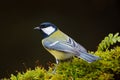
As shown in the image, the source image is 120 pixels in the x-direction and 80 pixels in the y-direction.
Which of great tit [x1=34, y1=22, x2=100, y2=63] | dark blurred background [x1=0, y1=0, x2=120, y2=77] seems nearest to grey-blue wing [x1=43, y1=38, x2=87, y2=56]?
great tit [x1=34, y1=22, x2=100, y2=63]

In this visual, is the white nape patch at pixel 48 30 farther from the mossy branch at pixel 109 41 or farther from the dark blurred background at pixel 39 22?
the dark blurred background at pixel 39 22

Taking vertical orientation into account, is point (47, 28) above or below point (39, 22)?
below

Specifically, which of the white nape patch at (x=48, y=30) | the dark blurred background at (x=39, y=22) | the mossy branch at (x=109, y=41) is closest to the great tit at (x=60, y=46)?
the white nape patch at (x=48, y=30)

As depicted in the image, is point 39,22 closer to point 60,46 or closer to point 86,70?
point 60,46

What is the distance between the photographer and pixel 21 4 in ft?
21.1

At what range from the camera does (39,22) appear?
636 centimetres

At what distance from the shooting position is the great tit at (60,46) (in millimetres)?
3213

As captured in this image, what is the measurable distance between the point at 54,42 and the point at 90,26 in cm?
331

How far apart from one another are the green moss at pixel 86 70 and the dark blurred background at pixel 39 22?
3055mm

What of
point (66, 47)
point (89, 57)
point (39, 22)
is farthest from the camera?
point (39, 22)

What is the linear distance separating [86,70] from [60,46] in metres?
0.23

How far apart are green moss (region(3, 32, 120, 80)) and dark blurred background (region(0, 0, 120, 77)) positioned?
3055 mm

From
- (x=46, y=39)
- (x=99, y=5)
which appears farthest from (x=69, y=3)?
(x=46, y=39)

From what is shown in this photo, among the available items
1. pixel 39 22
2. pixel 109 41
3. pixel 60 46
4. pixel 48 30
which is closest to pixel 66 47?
pixel 60 46
